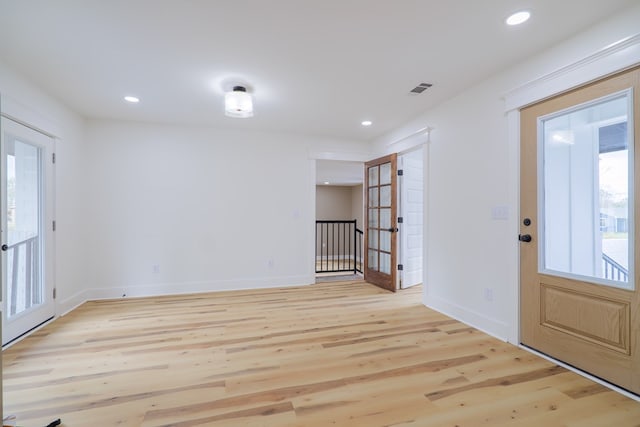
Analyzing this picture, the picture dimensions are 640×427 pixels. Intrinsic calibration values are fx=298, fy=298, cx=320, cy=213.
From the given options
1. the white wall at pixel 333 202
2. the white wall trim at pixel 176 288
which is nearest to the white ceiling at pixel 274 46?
the white wall trim at pixel 176 288

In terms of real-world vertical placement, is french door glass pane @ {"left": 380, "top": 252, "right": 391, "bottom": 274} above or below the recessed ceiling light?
below

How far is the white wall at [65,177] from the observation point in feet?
9.36

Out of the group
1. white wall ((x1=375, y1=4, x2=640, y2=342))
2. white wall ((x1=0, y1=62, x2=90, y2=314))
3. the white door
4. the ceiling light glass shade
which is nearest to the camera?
white wall ((x1=375, y1=4, x2=640, y2=342))

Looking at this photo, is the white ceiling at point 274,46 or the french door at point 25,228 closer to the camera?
the white ceiling at point 274,46

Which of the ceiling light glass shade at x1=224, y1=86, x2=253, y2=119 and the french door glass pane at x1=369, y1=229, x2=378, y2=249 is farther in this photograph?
the french door glass pane at x1=369, y1=229, x2=378, y2=249

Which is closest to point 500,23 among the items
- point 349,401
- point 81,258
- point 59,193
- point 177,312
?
point 349,401

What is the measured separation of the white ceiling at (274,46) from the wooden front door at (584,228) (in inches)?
24.4

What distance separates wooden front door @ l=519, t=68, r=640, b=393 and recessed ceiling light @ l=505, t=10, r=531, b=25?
688mm

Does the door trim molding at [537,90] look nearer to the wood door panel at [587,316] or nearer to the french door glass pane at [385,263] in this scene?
the wood door panel at [587,316]

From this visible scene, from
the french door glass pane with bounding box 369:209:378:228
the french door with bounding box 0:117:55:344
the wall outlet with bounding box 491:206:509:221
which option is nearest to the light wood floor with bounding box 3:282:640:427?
the french door with bounding box 0:117:55:344

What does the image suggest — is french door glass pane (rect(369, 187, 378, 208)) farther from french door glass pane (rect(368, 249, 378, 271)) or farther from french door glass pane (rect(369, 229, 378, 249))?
french door glass pane (rect(368, 249, 378, 271))

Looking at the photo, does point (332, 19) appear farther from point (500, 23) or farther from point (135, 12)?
point (135, 12)

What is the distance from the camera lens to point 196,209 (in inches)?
174

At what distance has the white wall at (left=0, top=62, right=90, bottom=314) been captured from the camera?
285cm
